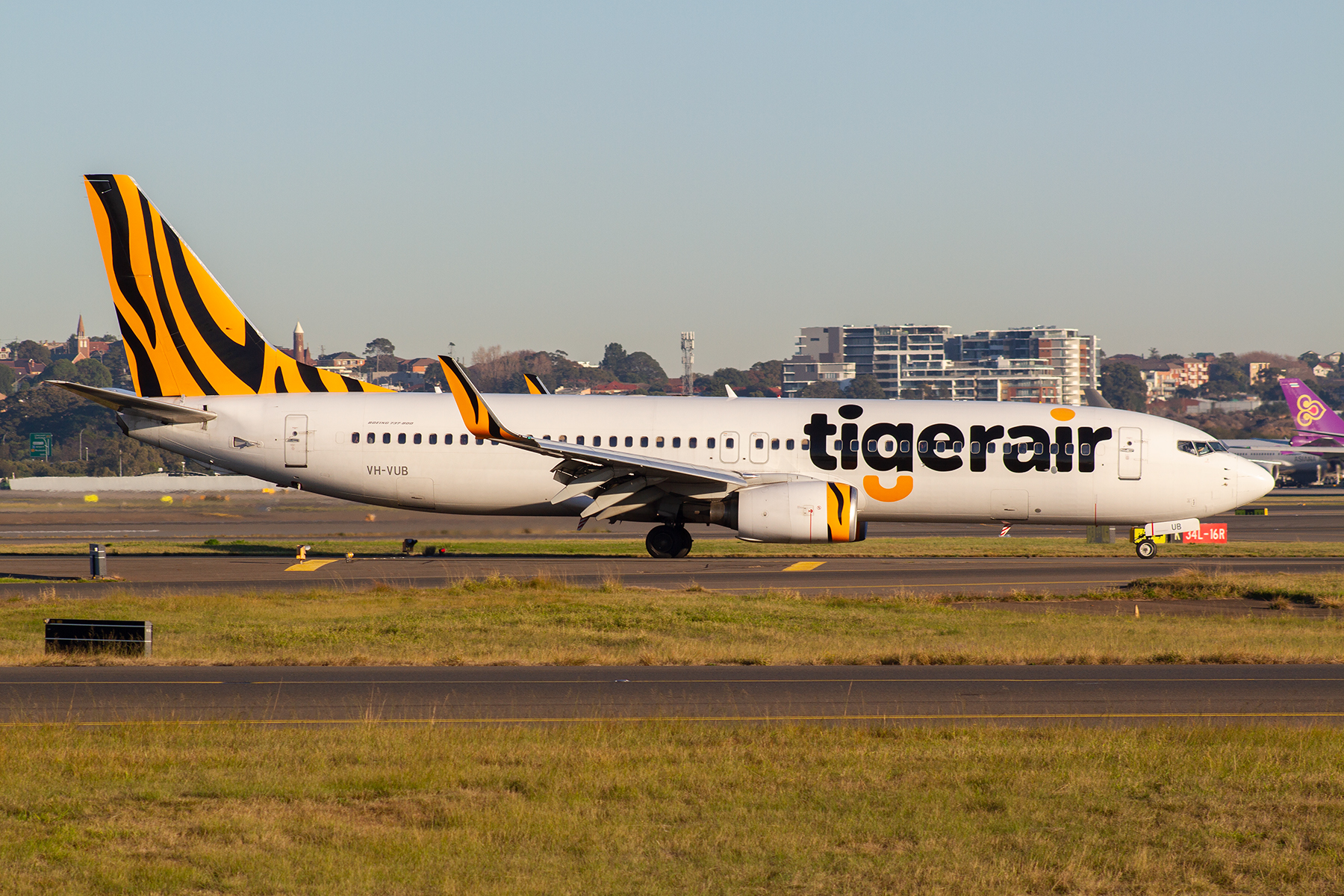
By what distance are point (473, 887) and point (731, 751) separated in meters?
4.56

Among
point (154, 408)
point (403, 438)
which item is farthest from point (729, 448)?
point (154, 408)

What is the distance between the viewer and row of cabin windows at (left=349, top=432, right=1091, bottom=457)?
117 ft

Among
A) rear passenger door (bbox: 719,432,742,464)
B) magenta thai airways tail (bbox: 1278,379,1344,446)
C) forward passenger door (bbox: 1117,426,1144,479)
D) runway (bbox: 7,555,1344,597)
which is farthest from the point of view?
magenta thai airways tail (bbox: 1278,379,1344,446)

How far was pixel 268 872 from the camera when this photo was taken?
29.1 feet

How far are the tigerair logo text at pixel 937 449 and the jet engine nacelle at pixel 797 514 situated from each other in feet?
6.17

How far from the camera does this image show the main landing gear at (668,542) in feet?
121

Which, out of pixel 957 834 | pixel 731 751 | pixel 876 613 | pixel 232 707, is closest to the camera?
pixel 957 834

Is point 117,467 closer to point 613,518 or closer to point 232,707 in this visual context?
point 613,518

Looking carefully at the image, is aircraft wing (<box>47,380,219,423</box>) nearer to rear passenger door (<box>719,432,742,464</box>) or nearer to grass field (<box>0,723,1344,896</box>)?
rear passenger door (<box>719,432,742,464</box>)

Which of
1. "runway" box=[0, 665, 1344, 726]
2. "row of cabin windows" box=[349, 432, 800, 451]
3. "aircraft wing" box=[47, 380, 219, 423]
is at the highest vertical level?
"aircraft wing" box=[47, 380, 219, 423]

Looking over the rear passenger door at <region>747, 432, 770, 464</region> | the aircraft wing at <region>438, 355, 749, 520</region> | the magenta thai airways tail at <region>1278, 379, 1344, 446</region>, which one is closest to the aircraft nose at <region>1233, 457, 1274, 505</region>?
the rear passenger door at <region>747, 432, 770, 464</region>

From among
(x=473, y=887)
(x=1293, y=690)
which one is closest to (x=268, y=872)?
(x=473, y=887)

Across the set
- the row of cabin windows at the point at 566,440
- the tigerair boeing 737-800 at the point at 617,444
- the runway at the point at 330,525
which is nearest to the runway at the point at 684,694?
the tigerair boeing 737-800 at the point at 617,444

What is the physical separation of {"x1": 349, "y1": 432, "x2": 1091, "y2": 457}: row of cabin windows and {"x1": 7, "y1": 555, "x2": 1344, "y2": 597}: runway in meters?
3.28
